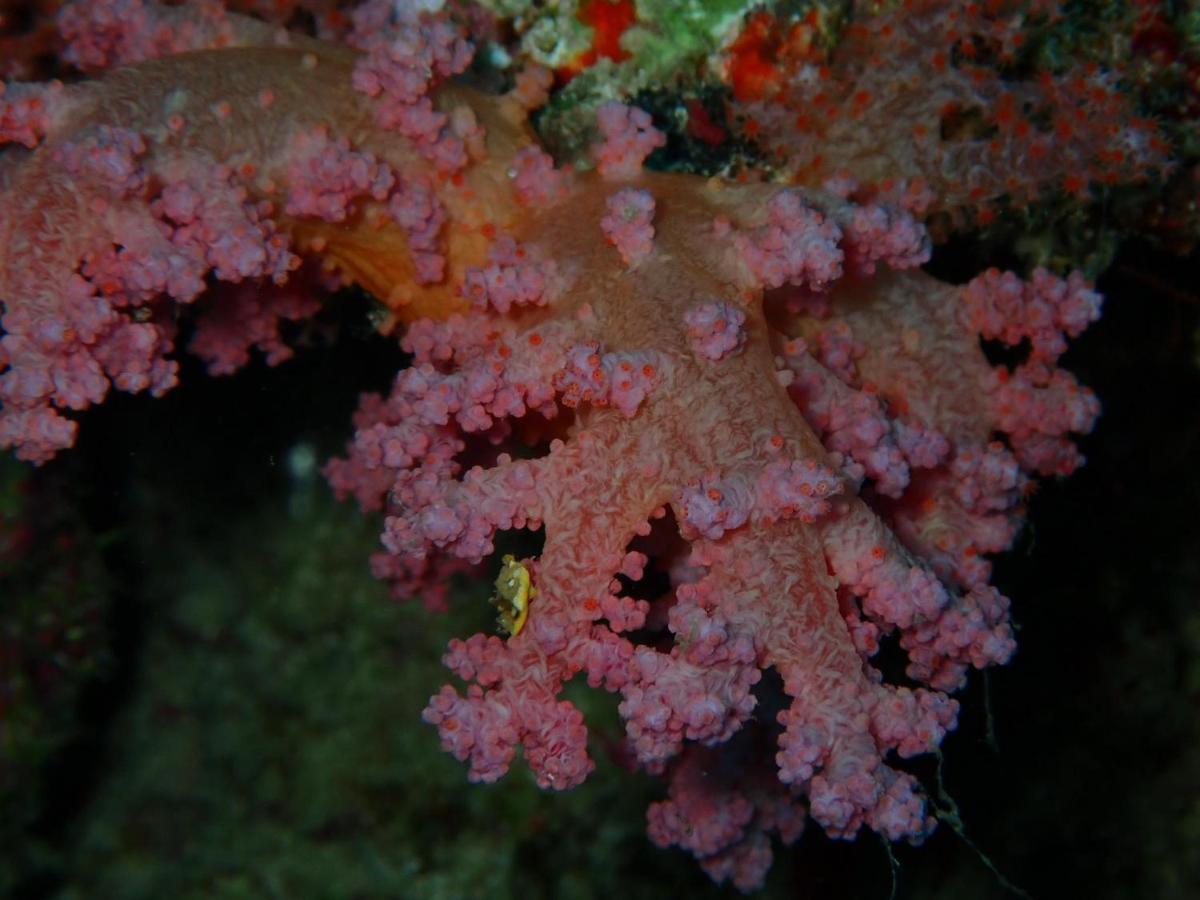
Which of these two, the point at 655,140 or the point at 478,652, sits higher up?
the point at 655,140

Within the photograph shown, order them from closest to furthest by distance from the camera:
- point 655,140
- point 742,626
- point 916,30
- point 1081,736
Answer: point 742,626
point 655,140
point 916,30
point 1081,736

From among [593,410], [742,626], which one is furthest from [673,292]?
[742,626]

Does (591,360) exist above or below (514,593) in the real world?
above

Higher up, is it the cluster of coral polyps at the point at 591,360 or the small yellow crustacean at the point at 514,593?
the cluster of coral polyps at the point at 591,360

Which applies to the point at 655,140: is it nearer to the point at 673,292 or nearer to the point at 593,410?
the point at 673,292

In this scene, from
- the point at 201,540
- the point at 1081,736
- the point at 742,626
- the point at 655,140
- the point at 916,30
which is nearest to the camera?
the point at 742,626

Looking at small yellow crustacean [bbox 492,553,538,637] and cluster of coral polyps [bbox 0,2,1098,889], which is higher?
cluster of coral polyps [bbox 0,2,1098,889]
